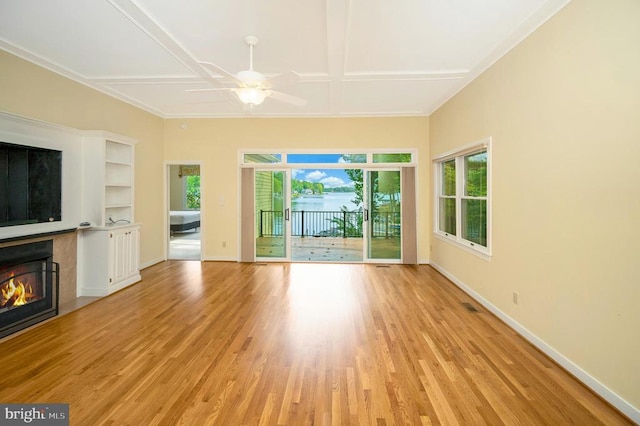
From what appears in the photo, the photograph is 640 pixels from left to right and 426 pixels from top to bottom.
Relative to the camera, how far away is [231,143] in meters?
6.39

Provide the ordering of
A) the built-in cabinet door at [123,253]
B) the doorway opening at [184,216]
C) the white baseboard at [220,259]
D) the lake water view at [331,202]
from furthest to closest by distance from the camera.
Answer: the lake water view at [331,202]
the doorway opening at [184,216]
the white baseboard at [220,259]
the built-in cabinet door at [123,253]

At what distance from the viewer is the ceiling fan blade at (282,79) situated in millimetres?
2928

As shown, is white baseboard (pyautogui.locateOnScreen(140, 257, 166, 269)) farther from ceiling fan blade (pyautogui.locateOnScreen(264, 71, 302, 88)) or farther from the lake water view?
ceiling fan blade (pyautogui.locateOnScreen(264, 71, 302, 88))

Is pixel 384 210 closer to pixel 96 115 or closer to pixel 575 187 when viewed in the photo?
pixel 575 187

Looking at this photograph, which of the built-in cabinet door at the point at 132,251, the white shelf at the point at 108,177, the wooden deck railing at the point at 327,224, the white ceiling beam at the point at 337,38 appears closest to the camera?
the white ceiling beam at the point at 337,38

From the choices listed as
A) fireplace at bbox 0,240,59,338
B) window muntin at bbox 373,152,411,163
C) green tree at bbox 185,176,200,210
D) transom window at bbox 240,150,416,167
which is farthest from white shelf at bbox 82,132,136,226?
green tree at bbox 185,176,200,210

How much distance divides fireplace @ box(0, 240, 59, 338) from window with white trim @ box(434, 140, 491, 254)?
17.3 feet

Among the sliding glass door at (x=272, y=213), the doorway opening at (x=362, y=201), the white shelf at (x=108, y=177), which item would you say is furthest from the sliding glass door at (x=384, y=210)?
the white shelf at (x=108, y=177)

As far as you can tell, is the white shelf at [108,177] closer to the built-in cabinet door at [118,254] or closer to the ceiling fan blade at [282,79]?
the built-in cabinet door at [118,254]

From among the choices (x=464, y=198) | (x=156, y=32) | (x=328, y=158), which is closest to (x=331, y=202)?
(x=328, y=158)

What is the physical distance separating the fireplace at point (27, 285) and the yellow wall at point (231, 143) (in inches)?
116

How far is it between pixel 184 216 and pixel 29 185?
21.4ft

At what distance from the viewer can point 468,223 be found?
15.0ft

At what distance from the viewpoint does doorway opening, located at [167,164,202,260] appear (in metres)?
7.42
